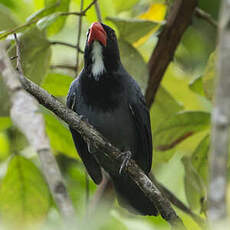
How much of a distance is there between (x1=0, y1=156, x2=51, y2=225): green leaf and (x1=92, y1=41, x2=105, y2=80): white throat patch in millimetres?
782

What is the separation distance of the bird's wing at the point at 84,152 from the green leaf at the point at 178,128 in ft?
1.65

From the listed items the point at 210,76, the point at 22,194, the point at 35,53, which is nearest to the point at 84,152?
the point at 22,194

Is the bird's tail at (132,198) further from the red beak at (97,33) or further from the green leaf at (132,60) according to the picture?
the red beak at (97,33)

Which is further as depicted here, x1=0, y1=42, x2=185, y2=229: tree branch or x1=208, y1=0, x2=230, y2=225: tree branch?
x1=0, y1=42, x2=185, y2=229: tree branch

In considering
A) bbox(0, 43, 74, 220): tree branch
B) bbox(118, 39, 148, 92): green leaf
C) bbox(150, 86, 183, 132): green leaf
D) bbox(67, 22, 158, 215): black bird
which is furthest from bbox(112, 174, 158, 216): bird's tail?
bbox(0, 43, 74, 220): tree branch

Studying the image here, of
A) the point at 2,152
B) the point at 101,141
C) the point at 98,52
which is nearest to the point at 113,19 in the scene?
the point at 98,52

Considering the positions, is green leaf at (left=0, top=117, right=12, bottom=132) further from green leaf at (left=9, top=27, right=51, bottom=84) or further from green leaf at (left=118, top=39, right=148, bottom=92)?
green leaf at (left=118, top=39, right=148, bottom=92)

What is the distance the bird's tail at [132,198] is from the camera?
3.75 meters

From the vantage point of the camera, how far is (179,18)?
3883 mm

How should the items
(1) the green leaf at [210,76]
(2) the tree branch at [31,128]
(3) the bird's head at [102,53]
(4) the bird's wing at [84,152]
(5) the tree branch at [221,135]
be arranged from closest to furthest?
(5) the tree branch at [221,135] → (2) the tree branch at [31,128] → (1) the green leaf at [210,76] → (3) the bird's head at [102,53] → (4) the bird's wing at [84,152]

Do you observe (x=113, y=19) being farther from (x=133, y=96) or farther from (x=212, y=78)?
(x=212, y=78)

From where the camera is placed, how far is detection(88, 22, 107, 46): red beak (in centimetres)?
343

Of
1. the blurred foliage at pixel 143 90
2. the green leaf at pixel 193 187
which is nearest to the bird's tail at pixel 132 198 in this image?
the blurred foliage at pixel 143 90

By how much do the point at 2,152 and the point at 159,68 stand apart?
71.4 inches
